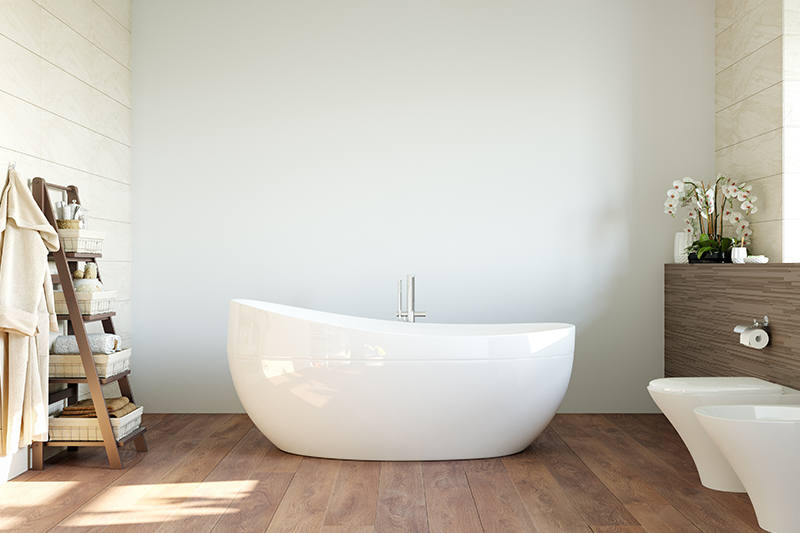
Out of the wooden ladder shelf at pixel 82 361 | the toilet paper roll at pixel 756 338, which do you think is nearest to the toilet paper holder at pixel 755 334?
the toilet paper roll at pixel 756 338

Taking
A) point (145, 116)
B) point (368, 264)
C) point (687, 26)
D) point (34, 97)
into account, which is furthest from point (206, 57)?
point (687, 26)

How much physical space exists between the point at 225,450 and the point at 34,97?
191 centimetres

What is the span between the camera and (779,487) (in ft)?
6.47

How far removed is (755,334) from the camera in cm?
264

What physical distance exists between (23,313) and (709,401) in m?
2.77

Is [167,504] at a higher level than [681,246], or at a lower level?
lower

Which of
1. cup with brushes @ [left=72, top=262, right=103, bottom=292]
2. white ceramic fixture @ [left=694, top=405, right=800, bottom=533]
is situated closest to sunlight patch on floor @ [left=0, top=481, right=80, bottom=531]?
cup with brushes @ [left=72, top=262, right=103, bottom=292]

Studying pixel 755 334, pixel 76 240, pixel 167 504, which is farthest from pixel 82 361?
pixel 755 334

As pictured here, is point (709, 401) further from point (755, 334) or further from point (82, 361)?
point (82, 361)

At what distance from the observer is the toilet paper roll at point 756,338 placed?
2625 mm

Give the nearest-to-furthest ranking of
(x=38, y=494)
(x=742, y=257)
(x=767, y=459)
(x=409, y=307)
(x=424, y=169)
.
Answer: (x=767, y=459) < (x=38, y=494) < (x=742, y=257) < (x=409, y=307) < (x=424, y=169)

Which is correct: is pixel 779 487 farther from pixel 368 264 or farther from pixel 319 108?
pixel 319 108

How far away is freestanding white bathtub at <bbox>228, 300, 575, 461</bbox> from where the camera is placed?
2691 millimetres

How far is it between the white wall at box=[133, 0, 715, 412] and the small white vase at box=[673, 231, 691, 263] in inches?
7.1
